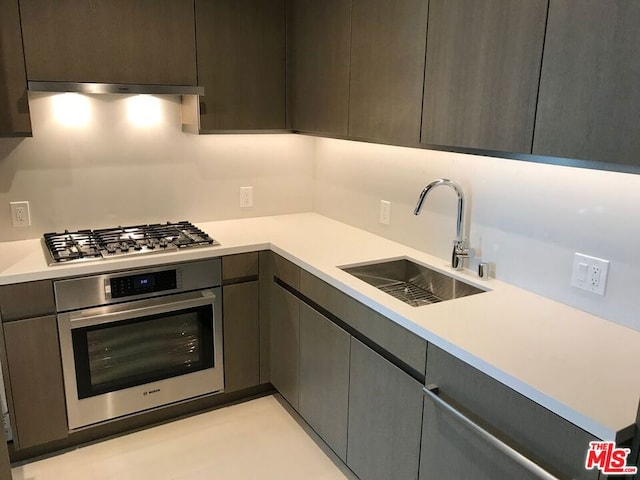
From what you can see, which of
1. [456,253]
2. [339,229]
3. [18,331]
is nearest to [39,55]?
[18,331]

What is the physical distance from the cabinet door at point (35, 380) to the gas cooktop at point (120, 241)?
31 cm

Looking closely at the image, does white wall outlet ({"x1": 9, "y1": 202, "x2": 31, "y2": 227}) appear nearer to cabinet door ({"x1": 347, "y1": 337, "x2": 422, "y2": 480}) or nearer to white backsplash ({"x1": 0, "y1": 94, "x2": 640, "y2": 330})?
white backsplash ({"x1": 0, "y1": 94, "x2": 640, "y2": 330})

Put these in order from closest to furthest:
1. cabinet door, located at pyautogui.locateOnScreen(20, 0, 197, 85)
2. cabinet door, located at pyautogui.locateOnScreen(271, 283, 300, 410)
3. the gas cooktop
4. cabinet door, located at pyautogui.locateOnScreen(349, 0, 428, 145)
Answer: cabinet door, located at pyautogui.locateOnScreen(349, 0, 428, 145), cabinet door, located at pyautogui.locateOnScreen(20, 0, 197, 85), the gas cooktop, cabinet door, located at pyautogui.locateOnScreen(271, 283, 300, 410)

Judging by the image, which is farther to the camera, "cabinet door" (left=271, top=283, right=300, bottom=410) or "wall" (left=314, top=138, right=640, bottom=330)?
"cabinet door" (left=271, top=283, right=300, bottom=410)

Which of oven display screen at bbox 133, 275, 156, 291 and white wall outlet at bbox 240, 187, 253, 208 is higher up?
white wall outlet at bbox 240, 187, 253, 208

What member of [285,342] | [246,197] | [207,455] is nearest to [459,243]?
[285,342]

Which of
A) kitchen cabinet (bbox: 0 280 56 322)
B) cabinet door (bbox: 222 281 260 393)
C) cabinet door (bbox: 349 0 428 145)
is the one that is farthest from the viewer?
cabinet door (bbox: 222 281 260 393)

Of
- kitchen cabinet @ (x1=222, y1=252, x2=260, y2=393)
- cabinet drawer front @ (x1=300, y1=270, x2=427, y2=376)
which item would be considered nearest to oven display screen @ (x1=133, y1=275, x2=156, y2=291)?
kitchen cabinet @ (x1=222, y1=252, x2=260, y2=393)

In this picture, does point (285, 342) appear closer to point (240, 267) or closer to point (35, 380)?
point (240, 267)

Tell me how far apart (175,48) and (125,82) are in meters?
0.29

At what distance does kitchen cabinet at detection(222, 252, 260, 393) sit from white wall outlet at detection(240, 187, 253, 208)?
569 millimetres

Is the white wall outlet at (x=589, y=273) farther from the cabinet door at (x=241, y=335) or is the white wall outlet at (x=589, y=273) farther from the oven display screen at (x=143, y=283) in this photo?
the oven display screen at (x=143, y=283)

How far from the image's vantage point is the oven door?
2.38m

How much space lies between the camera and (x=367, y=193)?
284 cm
